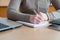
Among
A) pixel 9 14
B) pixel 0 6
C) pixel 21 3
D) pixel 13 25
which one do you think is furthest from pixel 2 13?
pixel 13 25

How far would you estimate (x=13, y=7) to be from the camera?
3.99 ft

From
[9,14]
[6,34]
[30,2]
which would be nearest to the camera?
[6,34]

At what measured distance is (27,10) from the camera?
4.57ft

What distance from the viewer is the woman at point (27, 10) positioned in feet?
3.27

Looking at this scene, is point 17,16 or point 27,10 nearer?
point 17,16

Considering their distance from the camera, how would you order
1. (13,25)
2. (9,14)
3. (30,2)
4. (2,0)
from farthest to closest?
(2,0) < (30,2) < (9,14) < (13,25)

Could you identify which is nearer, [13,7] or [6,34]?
[6,34]

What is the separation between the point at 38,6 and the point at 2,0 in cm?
109

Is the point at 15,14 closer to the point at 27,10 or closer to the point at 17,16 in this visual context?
the point at 17,16

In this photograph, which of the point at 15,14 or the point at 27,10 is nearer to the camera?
the point at 15,14

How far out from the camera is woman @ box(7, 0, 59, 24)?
1.00 meters

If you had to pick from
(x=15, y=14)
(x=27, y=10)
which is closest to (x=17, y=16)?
(x=15, y=14)

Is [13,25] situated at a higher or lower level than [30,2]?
lower

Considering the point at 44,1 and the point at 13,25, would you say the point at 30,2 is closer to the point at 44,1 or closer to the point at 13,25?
the point at 44,1
